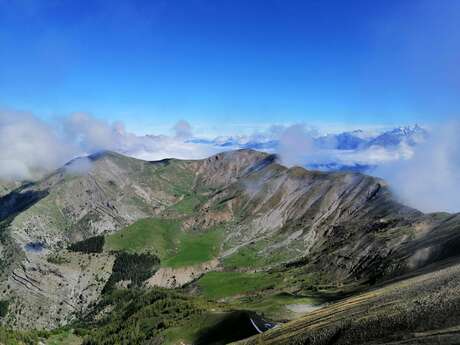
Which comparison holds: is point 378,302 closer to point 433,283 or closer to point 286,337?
point 433,283

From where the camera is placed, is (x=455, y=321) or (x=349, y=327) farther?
(x=349, y=327)

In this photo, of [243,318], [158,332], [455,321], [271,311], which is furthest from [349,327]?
[158,332]

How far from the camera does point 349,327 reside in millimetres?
75562

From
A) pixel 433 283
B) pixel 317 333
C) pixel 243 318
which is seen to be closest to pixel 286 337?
pixel 317 333

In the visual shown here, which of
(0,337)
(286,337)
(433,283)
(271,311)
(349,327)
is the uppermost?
(433,283)

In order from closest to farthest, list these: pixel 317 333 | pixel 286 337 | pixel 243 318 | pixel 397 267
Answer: pixel 317 333 < pixel 286 337 < pixel 243 318 < pixel 397 267

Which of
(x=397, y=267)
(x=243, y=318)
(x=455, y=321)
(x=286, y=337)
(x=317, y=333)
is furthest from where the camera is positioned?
(x=397, y=267)

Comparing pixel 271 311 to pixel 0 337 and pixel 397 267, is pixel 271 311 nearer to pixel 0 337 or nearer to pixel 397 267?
pixel 397 267

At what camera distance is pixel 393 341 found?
6241 cm

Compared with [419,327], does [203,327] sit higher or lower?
lower

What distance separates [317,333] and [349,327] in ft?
27.4

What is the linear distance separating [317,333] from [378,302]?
14483 mm

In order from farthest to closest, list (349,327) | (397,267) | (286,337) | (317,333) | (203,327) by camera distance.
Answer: (397,267) < (203,327) < (286,337) < (317,333) < (349,327)

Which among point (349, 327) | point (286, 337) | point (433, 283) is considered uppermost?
point (433, 283)
